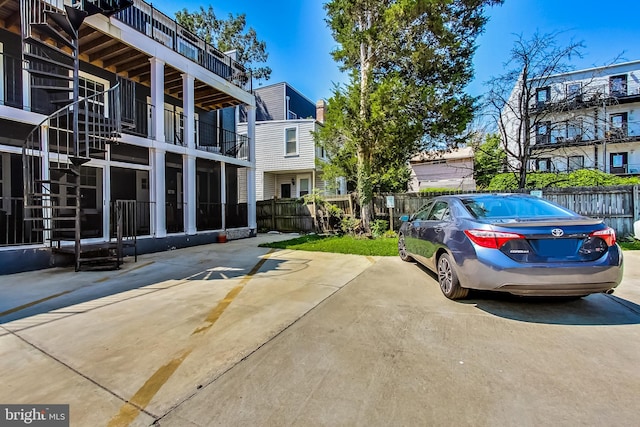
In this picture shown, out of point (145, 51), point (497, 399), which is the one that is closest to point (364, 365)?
point (497, 399)

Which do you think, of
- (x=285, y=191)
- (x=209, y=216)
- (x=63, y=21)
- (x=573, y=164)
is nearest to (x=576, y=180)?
(x=573, y=164)

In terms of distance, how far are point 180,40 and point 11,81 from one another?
16.3 feet

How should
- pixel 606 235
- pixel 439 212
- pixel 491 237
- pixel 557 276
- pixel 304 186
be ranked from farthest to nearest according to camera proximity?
pixel 304 186, pixel 439 212, pixel 491 237, pixel 606 235, pixel 557 276

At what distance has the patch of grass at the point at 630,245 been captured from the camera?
796 cm

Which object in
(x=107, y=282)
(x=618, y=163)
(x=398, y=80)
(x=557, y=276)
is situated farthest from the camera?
(x=618, y=163)

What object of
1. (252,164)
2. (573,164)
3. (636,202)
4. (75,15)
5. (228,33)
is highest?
(228,33)

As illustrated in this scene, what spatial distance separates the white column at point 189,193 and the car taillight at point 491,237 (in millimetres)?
8529

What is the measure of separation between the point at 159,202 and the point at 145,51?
4.21 meters

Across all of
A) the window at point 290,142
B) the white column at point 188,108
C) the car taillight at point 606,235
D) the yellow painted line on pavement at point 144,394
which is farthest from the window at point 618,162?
the yellow painted line on pavement at point 144,394

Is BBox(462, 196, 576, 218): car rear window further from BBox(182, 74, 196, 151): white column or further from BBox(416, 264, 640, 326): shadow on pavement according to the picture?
BBox(182, 74, 196, 151): white column

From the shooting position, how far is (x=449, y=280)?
4.02 m

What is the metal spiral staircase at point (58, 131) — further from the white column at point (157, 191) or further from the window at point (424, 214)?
the window at point (424, 214)

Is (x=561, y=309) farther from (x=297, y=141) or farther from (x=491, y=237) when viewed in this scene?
(x=297, y=141)

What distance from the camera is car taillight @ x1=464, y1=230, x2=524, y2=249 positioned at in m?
3.26
